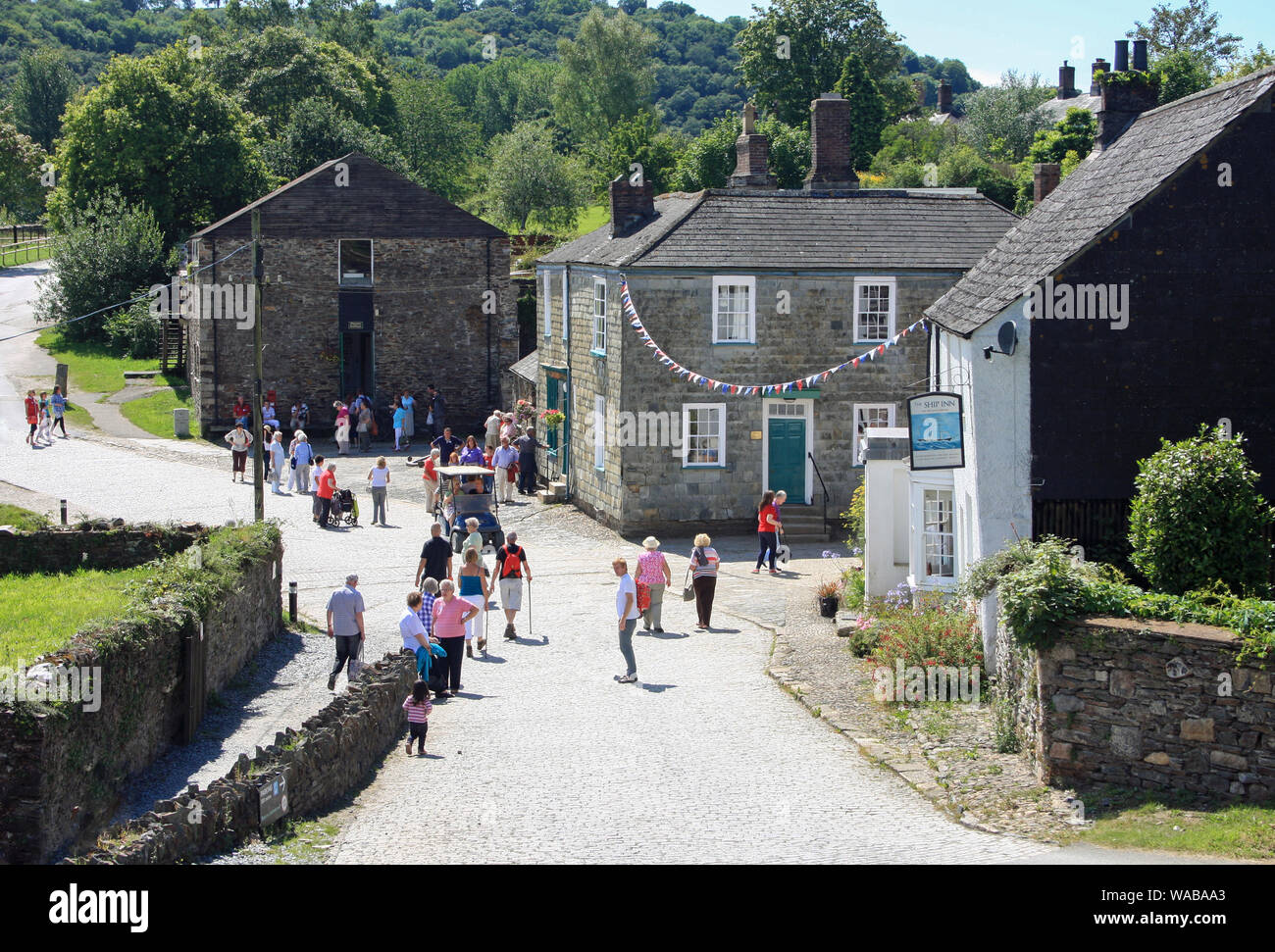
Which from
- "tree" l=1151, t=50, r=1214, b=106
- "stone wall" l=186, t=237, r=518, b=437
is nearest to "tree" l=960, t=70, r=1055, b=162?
"tree" l=1151, t=50, r=1214, b=106

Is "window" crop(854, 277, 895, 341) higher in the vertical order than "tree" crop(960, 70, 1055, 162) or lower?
lower

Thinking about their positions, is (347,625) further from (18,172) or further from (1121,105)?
(18,172)

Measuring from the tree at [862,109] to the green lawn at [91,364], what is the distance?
37083mm

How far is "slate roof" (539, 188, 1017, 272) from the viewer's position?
1190 inches

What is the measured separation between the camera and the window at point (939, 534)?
20734mm

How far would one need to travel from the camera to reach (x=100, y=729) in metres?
14.7

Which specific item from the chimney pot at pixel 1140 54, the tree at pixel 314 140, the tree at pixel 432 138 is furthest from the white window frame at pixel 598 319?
the tree at pixel 432 138

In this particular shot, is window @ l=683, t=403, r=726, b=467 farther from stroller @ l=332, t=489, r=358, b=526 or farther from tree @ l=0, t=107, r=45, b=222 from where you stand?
tree @ l=0, t=107, r=45, b=222

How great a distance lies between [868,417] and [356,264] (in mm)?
20592

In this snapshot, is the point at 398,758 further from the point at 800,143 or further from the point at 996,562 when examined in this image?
the point at 800,143

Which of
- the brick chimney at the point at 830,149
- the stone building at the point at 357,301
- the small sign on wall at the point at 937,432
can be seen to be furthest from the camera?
the stone building at the point at 357,301

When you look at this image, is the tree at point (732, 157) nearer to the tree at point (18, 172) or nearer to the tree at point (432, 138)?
the tree at point (432, 138)

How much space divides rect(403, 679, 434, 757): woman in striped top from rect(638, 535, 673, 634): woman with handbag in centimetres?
583
